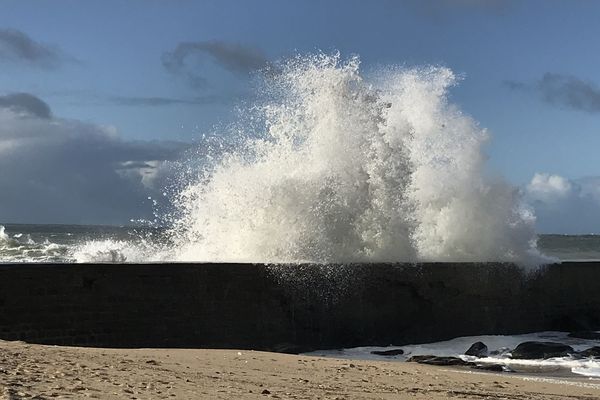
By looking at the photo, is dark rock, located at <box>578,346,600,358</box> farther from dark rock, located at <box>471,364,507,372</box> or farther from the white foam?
dark rock, located at <box>471,364,507,372</box>

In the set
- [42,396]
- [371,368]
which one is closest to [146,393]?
[42,396]

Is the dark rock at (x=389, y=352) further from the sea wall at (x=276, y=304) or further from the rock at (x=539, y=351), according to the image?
the rock at (x=539, y=351)

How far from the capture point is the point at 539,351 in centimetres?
1120

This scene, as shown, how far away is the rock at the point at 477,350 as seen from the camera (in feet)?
36.9

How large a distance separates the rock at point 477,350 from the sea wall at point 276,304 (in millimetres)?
1026

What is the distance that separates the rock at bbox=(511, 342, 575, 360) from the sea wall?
1535 mm

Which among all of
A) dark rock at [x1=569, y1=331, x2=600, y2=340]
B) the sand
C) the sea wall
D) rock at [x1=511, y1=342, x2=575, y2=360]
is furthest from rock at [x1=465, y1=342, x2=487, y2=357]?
dark rock at [x1=569, y1=331, x2=600, y2=340]

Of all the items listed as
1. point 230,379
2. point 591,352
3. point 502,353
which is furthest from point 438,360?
point 230,379

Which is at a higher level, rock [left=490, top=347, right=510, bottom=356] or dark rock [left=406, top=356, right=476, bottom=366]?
rock [left=490, top=347, right=510, bottom=356]

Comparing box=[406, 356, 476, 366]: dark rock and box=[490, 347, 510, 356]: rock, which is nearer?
box=[406, 356, 476, 366]: dark rock

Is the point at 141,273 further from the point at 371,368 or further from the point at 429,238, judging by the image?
the point at 429,238

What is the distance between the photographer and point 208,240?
13594mm

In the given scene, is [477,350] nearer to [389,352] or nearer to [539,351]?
[539,351]

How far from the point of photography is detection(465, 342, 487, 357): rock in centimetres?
1126
